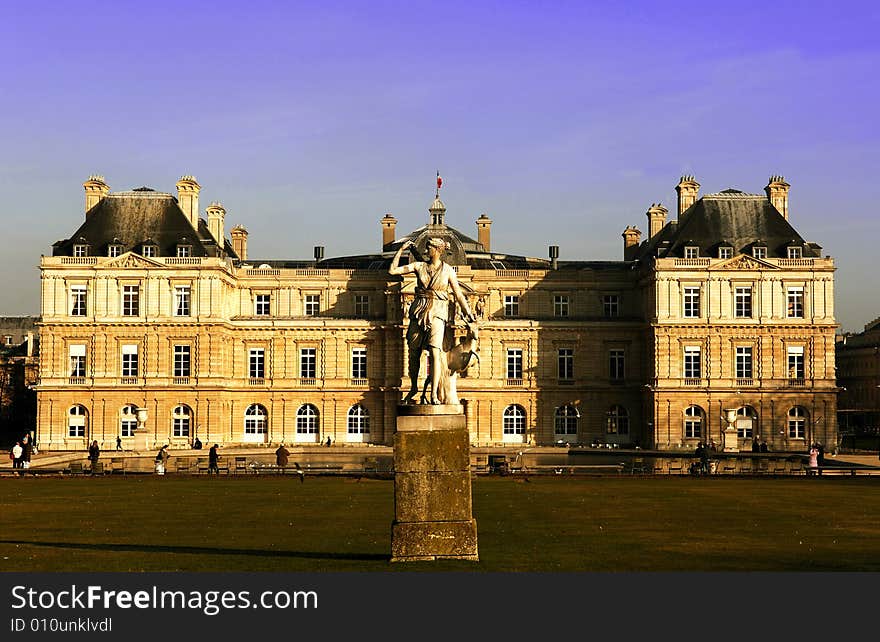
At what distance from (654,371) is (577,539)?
5411cm

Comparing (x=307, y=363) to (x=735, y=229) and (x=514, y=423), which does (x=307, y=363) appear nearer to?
(x=514, y=423)

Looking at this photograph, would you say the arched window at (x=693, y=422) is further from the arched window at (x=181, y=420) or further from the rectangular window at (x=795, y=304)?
the arched window at (x=181, y=420)

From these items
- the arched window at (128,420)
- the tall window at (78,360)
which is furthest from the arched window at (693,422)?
the tall window at (78,360)

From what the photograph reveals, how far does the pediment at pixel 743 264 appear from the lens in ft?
256

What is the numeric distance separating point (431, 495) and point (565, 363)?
62.8 m

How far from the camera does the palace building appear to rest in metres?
78.2

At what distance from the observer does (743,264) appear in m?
78.2

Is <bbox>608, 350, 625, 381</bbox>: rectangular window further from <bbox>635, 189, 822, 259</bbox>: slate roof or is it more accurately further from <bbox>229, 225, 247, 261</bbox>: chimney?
<bbox>229, 225, 247, 261</bbox>: chimney

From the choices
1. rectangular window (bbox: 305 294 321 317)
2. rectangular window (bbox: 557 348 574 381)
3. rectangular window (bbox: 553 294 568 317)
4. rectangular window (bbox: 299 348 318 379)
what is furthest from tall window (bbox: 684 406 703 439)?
rectangular window (bbox: 305 294 321 317)

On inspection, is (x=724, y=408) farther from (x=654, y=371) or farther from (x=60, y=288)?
(x=60, y=288)

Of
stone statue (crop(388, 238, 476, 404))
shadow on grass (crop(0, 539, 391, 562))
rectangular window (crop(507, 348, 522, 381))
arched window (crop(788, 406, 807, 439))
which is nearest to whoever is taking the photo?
stone statue (crop(388, 238, 476, 404))

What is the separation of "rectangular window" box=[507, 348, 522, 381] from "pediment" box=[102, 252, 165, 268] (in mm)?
Answer: 22753

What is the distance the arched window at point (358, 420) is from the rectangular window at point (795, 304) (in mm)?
27259

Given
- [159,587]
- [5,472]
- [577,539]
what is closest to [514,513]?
[577,539]
